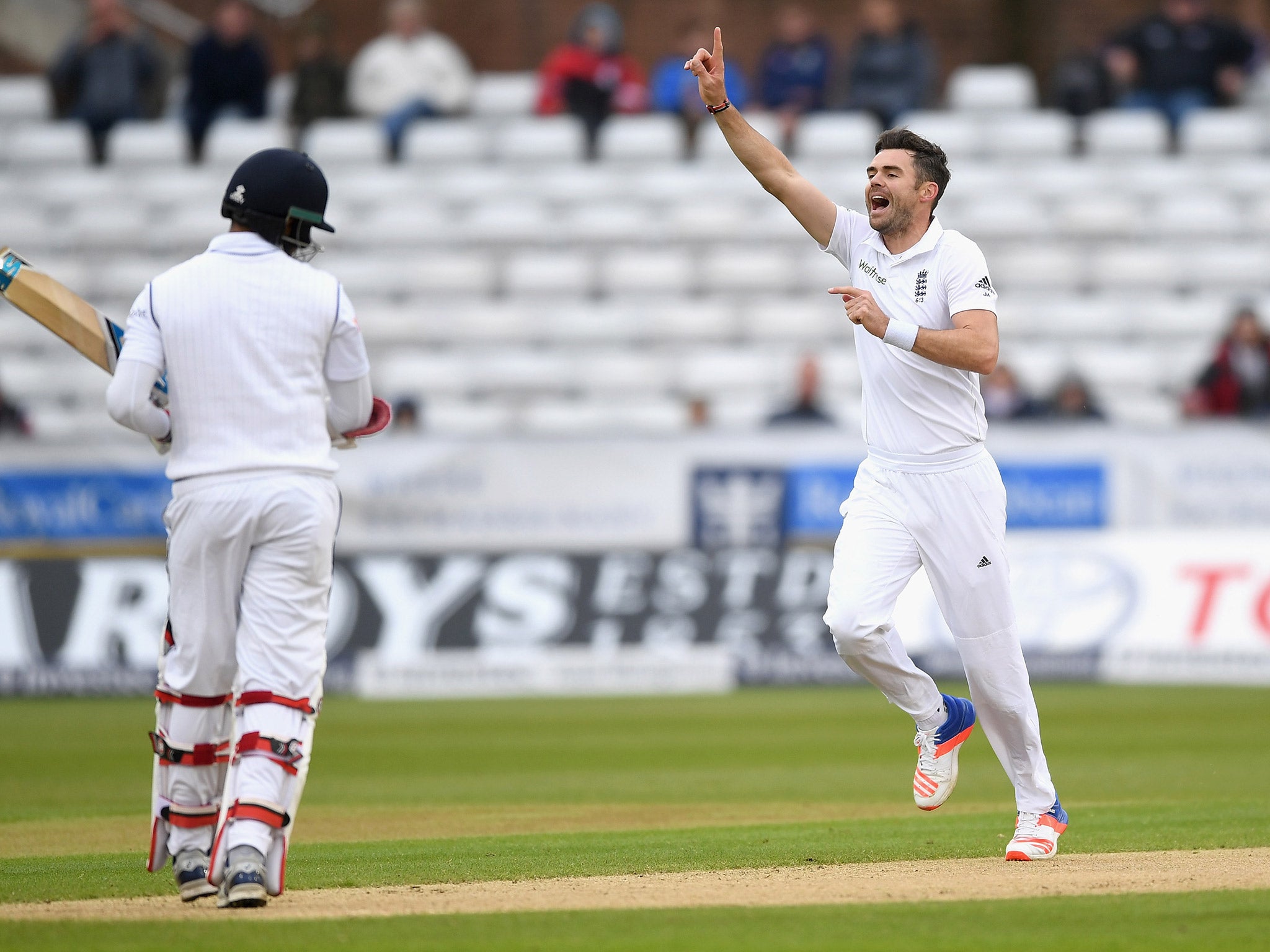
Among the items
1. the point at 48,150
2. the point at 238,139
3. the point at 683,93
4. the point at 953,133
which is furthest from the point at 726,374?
the point at 48,150

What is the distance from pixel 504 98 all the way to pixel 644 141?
1.94m

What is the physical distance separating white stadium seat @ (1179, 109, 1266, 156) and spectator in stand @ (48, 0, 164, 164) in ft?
39.0

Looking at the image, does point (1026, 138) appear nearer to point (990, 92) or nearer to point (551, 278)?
point (990, 92)

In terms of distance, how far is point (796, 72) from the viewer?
2006 cm

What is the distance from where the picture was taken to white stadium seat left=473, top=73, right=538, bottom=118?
2089 cm

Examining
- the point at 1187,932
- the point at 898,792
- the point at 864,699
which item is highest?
the point at 1187,932

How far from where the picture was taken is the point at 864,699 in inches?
571

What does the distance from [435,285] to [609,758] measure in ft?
29.5

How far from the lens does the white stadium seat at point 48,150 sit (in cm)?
2073

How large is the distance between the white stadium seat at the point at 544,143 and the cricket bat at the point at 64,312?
48.0ft

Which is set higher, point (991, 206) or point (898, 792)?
point (991, 206)

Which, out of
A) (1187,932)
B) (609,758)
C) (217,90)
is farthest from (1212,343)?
(1187,932)

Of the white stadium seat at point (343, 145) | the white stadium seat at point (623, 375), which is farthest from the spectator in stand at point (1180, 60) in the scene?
the white stadium seat at point (343, 145)

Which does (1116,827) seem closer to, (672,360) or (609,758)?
(609,758)
